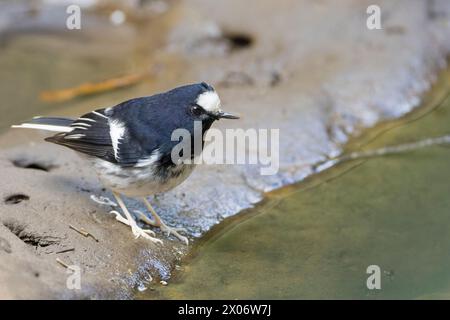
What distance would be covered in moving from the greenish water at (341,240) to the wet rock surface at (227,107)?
200mm

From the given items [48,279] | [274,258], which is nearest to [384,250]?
[274,258]

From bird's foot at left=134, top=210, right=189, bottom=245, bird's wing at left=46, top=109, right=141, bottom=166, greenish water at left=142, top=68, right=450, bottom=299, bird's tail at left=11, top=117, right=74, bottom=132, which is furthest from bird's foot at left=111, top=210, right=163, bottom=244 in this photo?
bird's tail at left=11, top=117, right=74, bottom=132

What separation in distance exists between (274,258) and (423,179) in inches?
65.7

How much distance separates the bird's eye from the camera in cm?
471

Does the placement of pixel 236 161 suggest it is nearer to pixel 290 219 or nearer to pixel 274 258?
pixel 290 219

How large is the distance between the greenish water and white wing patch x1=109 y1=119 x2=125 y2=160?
2.85 ft

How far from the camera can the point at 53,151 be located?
5.74 m

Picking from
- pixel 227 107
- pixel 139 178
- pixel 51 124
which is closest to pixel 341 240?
pixel 139 178

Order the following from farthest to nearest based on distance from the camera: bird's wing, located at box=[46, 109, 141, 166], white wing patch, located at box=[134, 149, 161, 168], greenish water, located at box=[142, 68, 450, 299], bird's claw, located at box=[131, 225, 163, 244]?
bird's claw, located at box=[131, 225, 163, 244]
bird's wing, located at box=[46, 109, 141, 166]
white wing patch, located at box=[134, 149, 161, 168]
greenish water, located at box=[142, 68, 450, 299]

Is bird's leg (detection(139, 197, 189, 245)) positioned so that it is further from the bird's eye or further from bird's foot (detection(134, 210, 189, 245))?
the bird's eye

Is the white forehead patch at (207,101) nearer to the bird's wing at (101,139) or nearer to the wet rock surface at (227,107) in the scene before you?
the bird's wing at (101,139)

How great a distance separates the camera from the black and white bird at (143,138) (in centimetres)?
471

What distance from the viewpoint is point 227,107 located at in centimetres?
668

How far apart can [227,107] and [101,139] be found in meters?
1.98
